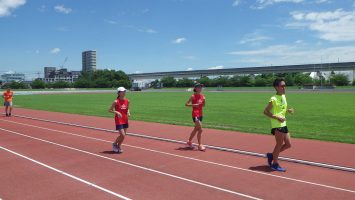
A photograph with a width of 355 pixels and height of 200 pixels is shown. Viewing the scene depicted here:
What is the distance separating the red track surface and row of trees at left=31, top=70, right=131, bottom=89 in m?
107

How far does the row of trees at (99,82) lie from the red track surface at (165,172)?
107 meters

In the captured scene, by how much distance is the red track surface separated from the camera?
6.45 m

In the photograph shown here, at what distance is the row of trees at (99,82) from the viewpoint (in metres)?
117

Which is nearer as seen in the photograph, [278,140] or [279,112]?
[279,112]

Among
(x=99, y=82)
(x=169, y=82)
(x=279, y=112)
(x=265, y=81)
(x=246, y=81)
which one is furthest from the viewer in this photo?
(x=169, y=82)

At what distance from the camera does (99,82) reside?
121 m

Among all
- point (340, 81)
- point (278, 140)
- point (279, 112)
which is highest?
point (340, 81)

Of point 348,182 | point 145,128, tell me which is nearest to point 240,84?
point 145,128

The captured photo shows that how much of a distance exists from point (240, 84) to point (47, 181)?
334ft

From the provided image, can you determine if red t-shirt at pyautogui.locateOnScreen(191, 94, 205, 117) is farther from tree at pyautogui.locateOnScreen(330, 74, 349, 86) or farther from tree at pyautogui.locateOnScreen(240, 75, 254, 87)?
tree at pyautogui.locateOnScreen(240, 75, 254, 87)

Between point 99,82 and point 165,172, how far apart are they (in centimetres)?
11577

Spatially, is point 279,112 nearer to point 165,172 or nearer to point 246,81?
point 165,172

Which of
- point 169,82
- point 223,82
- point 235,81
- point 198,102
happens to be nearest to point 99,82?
point 169,82

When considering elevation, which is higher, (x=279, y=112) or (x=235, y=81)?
(x=235, y=81)
